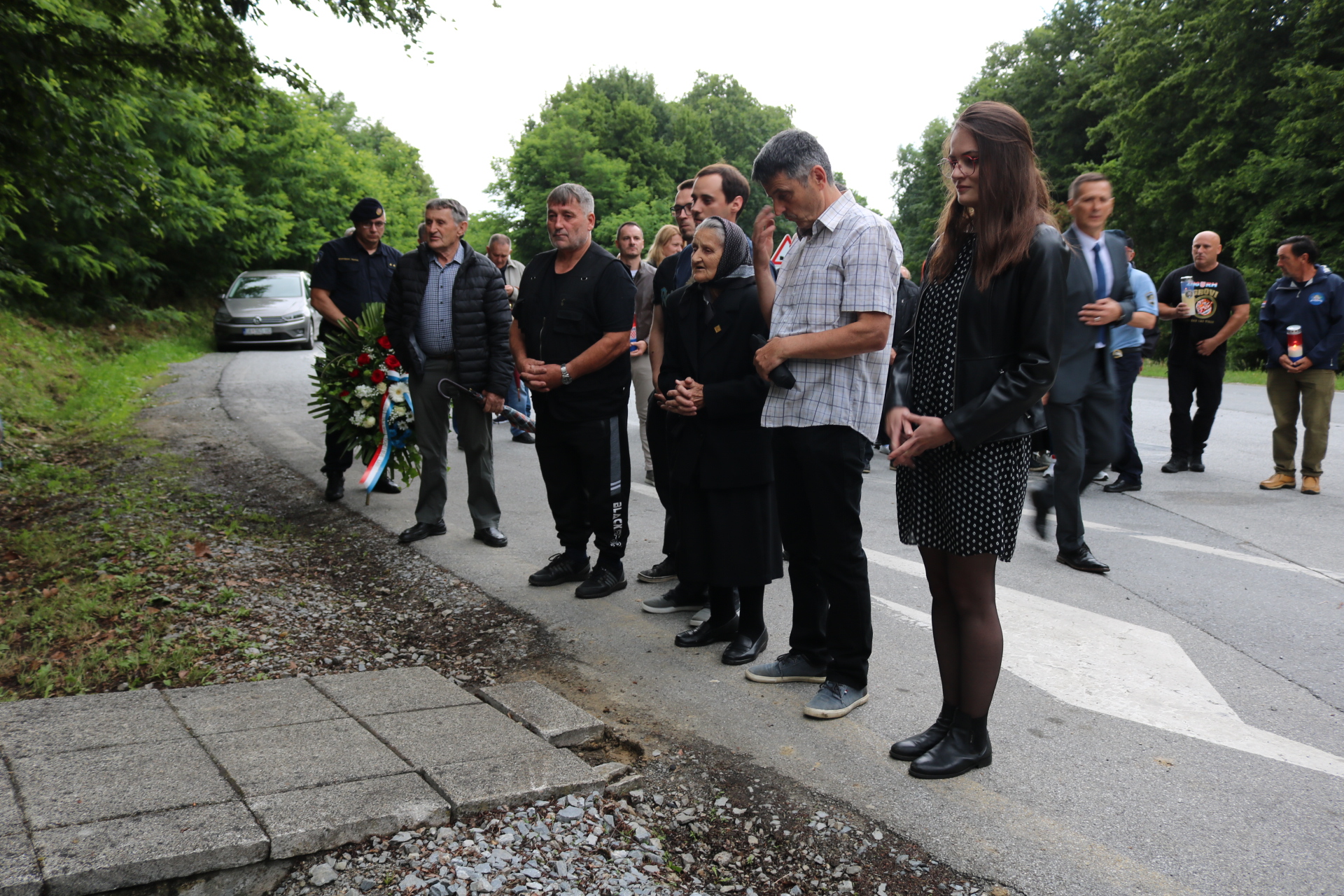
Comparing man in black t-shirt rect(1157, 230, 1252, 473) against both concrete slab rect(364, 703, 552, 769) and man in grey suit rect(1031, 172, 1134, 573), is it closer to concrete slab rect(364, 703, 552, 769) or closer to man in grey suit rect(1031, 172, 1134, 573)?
man in grey suit rect(1031, 172, 1134, 573)

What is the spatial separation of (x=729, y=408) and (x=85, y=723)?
270cm

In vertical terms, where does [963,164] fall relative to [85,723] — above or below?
above

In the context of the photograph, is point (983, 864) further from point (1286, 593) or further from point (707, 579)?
point (1286, 593)

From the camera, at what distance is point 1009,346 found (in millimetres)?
3318

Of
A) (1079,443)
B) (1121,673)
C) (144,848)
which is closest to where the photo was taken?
(144,848)

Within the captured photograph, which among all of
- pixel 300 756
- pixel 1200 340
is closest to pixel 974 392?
pixel 300 756

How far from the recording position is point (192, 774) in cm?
319

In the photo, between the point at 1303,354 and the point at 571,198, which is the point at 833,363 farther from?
the point at 1303,354

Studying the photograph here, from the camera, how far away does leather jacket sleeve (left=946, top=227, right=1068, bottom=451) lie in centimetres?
321

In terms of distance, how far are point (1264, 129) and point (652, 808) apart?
3212 centimetres

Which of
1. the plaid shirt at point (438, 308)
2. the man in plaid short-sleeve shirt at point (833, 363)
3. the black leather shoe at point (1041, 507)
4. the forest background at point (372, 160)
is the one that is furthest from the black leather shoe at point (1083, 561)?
the plaid shirt at point (438, 308)

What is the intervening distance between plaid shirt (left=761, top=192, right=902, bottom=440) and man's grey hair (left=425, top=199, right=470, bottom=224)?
3426 millimetres

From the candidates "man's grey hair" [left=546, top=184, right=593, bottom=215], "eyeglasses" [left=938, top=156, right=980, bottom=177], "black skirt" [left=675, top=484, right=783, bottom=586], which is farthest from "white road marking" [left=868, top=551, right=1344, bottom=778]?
"man's grey hair" [left=546, top=184, right=593, bottom=215]

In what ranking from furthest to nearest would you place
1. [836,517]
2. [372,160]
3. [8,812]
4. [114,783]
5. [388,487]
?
[372,160] → [388,487] → [836,517] → [114,783] → [8,812]
